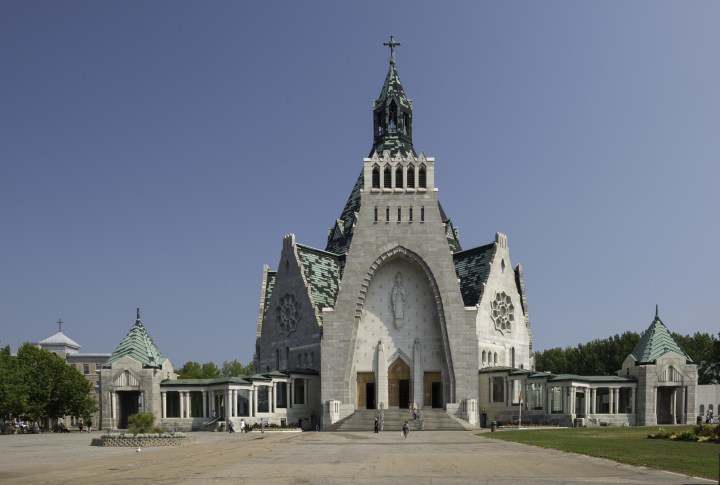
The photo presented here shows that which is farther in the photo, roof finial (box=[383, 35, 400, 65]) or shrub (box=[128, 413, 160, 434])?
roof finial (box=[383, 35, 400, 65])

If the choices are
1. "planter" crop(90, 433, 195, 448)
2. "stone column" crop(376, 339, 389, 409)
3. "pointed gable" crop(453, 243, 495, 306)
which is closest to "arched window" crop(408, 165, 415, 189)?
"pointed gable" crop(453, 243, 495, 306)

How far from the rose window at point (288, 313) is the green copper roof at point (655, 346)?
125ft

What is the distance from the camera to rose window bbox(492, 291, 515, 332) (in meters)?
81.5

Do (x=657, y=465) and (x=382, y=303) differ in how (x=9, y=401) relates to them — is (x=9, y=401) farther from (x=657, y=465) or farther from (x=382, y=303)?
(x=657, y=465)

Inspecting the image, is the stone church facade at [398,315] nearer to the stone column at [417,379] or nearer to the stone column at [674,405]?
the stone column at [417,379]

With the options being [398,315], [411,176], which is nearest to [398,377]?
[398,315]

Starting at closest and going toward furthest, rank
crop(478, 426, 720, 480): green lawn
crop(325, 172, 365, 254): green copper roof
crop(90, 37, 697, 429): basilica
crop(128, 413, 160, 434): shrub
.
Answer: crop(478, 426, 720, 480): green lawn → crop(128, 413, 160, 434): shrub → crop(90, 37, 697, 429): basilica → crop(325, 172, 365, 254): green copper roof

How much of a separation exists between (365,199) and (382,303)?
11.5 meters

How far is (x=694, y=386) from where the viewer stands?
7125cm

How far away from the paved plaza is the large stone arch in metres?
32.4

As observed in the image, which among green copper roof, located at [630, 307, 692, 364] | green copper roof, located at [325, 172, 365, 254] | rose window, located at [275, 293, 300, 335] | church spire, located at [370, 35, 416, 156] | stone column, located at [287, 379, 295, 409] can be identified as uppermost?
church spire, located at [370, 35, 416, 156]

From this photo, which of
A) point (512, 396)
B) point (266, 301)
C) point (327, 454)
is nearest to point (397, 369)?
point (512, 396)

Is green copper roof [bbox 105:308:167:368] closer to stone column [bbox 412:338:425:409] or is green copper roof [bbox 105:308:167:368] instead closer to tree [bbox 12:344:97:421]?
tree [bbox 12:344:97:421]

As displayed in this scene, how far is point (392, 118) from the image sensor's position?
331 feet
